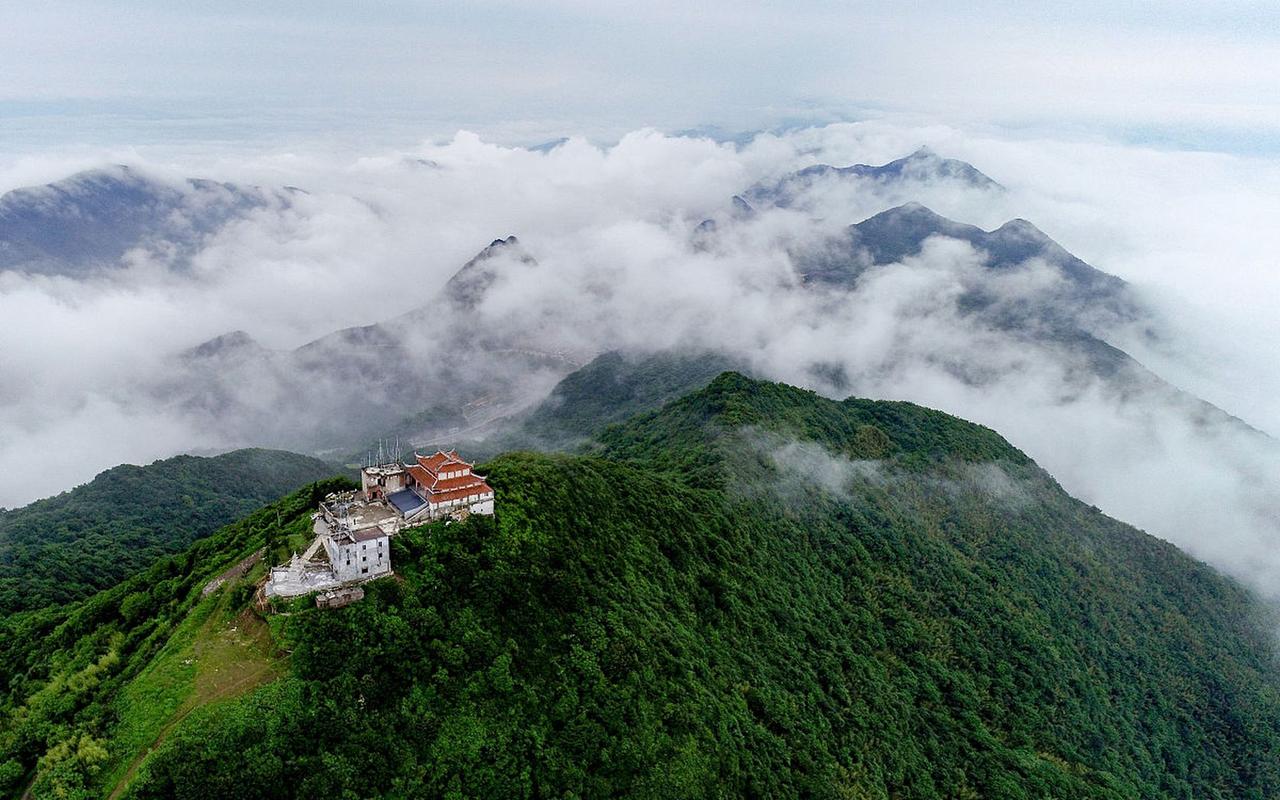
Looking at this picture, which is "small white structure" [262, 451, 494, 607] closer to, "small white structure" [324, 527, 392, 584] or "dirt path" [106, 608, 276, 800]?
"small white structure" [324, 527, 392, 584]

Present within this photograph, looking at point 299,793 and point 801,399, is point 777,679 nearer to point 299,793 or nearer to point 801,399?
point 299,793

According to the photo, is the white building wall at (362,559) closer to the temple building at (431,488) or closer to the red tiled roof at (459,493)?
the temple building at (431,488)

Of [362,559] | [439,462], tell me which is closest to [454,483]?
[439,462]

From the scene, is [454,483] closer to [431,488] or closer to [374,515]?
[431,488]

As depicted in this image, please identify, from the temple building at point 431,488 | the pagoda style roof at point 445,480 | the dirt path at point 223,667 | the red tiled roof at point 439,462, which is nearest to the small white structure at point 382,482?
the temple building at point 431,488

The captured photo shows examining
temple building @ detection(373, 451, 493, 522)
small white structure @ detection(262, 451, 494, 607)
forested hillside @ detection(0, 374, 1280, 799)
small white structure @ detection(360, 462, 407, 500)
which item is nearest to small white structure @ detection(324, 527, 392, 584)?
small white structure @ detection(262, 451, 494, 607)

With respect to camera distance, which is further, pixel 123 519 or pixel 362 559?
pixel 123 519
